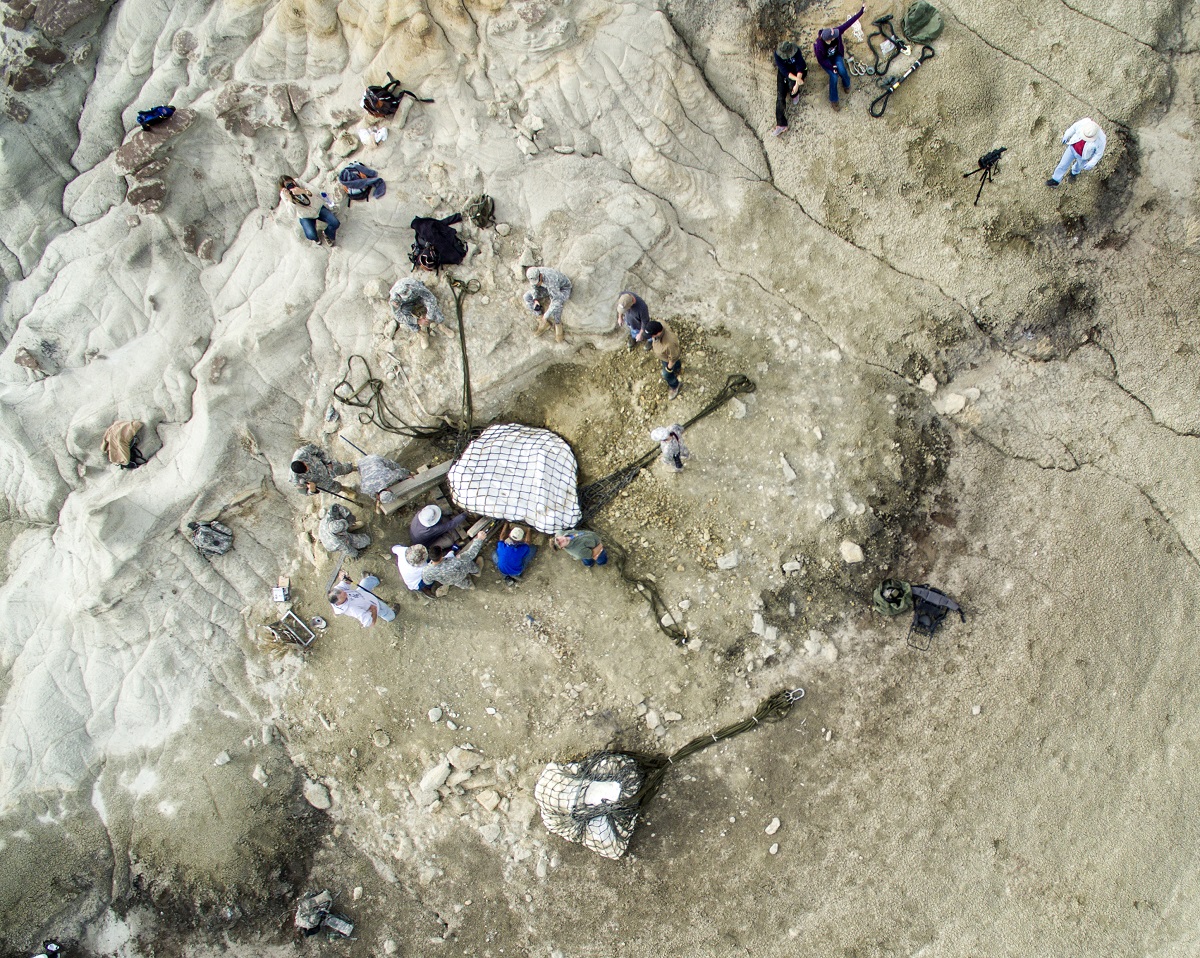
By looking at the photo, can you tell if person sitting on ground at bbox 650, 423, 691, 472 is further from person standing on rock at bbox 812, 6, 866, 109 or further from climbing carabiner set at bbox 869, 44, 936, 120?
climbing carabiner set at bbox 869, 44, 936, 120

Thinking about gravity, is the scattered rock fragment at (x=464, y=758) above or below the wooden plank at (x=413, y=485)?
below

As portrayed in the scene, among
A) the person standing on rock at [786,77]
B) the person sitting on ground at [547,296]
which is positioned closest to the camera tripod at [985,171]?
the person standing on rock at [786,77]

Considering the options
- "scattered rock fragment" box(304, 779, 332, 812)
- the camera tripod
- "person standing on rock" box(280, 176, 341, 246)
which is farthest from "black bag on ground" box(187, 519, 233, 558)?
the camera tripod

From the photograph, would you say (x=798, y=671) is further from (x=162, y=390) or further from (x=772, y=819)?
(x=162, y=390)

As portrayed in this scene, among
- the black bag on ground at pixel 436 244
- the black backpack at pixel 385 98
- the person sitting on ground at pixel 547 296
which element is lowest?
the person sitting on ground at pixel 547 296

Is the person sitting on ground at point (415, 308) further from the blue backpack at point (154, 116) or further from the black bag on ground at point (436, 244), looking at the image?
the blue backpack at point (154, 116)
